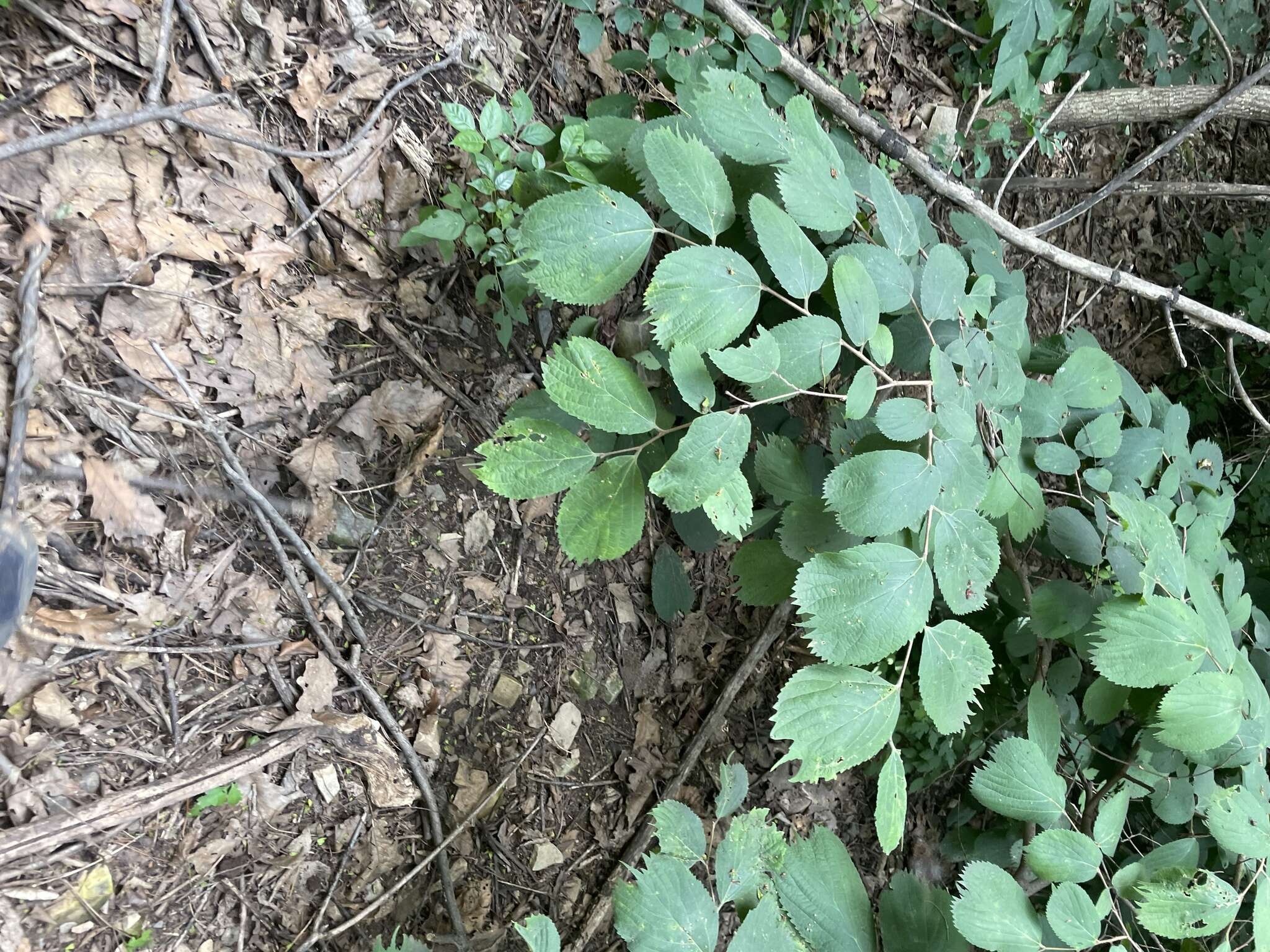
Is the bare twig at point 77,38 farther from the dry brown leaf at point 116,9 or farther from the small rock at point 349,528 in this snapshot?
the small rock at point 349,528

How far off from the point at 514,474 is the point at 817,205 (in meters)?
0.62

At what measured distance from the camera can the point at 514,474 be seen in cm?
105

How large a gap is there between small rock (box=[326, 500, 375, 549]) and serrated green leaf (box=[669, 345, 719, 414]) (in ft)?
2.72

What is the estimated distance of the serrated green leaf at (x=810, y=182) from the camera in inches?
41.8

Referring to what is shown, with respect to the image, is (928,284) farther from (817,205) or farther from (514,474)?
(514,474)

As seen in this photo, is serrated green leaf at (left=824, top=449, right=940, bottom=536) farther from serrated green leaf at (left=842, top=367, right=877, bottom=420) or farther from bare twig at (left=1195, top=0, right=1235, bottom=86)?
bare twig at (left=1195, top=0, right=1235, bottom=86)

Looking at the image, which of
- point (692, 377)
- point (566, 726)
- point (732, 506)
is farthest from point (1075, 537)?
point (566, 726)

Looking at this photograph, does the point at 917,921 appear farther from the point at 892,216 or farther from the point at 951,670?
the point at 892,216

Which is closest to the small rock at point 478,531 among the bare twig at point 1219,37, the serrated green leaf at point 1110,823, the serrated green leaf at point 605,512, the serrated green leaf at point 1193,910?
the serrated green leaf at point 605,512

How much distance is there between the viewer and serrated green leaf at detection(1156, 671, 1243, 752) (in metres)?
1.20

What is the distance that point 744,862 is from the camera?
1238 mm

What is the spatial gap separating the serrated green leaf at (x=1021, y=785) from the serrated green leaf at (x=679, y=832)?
1.71ft

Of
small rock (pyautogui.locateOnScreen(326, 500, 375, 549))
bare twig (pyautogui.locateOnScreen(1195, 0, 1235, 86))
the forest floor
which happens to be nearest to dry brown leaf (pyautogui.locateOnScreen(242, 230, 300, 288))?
the forest floor

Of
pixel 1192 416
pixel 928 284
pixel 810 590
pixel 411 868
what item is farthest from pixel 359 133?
pixel 1192 416
